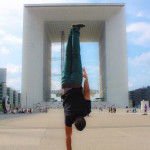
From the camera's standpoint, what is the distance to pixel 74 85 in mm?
4559

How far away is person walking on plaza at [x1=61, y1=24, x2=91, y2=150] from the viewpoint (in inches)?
175

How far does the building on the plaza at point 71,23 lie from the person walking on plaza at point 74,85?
296ft

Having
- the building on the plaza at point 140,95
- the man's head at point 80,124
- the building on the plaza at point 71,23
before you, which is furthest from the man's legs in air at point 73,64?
the building on the plaza at point 140,95

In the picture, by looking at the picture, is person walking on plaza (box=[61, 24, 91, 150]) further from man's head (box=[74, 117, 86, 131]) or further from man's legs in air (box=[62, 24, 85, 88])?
Answer: man's head (box=[74, 117, 86, 131])

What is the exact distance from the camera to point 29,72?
9875cm

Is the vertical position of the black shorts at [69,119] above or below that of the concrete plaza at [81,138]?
above

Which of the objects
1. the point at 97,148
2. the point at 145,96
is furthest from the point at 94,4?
the point at 97,148

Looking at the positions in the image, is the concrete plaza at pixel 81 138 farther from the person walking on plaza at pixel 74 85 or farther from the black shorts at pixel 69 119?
the person walking on plaza at pixel 74 85

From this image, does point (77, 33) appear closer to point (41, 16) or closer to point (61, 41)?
point (41, 16)

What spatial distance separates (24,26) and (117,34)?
83.8 ft

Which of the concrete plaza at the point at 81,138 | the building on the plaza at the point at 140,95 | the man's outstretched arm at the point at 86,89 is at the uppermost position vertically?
the building on the plaza at the point at 140,95

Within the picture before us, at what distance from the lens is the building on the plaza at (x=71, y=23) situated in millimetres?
96500

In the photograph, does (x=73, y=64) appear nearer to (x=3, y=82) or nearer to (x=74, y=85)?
(x=74, y=85)

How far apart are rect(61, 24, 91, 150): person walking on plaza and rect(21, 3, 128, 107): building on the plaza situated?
90240mm
